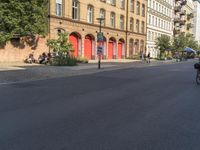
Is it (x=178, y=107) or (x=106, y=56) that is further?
(x=106, y=56)

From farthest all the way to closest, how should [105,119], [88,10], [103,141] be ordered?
1. [88,10]
2. [105,119]
3. [103,141]

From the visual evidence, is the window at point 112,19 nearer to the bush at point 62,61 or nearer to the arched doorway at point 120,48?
the arched doorway at point 120,48

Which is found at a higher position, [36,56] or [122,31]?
[122,31]

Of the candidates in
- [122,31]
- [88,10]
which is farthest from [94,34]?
[122,31]

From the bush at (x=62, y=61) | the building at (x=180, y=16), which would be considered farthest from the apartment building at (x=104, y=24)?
the building at (x=180, y=16)

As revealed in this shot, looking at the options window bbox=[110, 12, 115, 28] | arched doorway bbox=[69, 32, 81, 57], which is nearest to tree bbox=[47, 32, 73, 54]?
arched doorway bbox=[69, 32, 81, 57]

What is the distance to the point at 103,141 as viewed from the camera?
5.41 meters

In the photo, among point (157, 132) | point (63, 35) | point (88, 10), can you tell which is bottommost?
point (157, 132)

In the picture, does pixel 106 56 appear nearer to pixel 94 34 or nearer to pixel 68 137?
pixel 94 34

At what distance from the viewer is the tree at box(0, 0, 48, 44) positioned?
26.4 meters

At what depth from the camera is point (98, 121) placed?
22.8 ft

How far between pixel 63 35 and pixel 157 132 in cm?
2291

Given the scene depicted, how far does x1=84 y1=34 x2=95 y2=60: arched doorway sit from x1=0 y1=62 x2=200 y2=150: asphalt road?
1140 inches

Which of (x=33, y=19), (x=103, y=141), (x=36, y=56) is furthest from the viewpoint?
(x=36, y=56)
